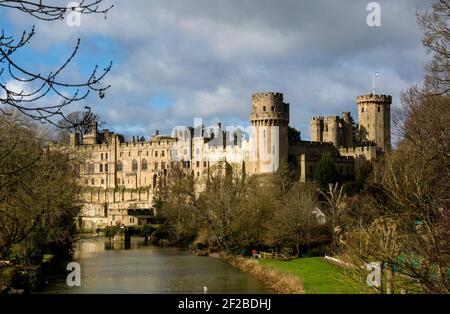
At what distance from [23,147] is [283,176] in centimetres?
3328

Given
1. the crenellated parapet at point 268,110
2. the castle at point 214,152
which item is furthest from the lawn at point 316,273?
the crenellated parapet at point 268,110

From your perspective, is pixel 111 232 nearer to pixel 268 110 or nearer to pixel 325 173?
pixel 268 110

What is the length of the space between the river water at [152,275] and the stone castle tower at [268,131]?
64.4 feet

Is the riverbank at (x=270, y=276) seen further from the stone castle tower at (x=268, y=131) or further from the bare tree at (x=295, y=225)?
A: the stone castle tower at (x=268, y=131)

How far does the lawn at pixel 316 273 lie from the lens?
20.4m

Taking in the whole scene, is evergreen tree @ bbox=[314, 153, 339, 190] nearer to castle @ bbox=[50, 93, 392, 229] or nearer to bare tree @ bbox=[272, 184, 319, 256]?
castle @ bbox=[50, 93, 392, 229]

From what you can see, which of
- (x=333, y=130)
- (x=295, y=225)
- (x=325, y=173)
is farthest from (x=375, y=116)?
(x=295, y=225)

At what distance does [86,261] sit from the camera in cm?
3438

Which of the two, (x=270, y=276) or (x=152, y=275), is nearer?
(x=270, y=276)

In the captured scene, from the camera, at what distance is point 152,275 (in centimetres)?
2850

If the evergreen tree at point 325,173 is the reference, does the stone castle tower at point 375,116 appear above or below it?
above

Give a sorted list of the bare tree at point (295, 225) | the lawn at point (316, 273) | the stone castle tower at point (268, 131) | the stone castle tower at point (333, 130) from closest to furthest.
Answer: the lawn at point (316, 273) → the bare tree at point (295, 225) → the stone castle tower at point (268, 131) → the stone castle tower at point (333, 130)

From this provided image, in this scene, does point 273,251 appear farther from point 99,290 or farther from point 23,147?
point 23,147

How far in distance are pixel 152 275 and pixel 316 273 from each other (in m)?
7.57
